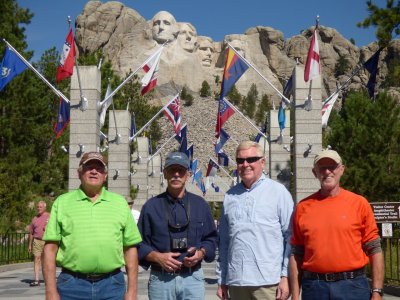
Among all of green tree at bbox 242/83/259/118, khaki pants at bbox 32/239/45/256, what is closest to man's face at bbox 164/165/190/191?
khaki pants at bbox 32/239/45/256

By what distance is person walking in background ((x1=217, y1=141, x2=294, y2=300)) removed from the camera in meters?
5.43

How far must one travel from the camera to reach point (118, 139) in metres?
27.7

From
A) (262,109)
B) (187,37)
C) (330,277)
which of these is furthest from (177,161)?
(187,37)

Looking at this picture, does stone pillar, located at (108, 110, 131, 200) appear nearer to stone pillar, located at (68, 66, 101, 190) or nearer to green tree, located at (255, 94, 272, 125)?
stone pillar, located at (68, 66, 101, 190)

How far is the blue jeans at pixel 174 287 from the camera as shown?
17.9 feet

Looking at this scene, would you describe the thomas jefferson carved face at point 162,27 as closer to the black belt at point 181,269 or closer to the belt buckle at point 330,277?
the black belt at point 181,269

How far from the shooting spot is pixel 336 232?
16.4ft

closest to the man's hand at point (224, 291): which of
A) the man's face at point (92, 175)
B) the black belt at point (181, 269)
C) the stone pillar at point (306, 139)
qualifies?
the black belt at point (181, 269)

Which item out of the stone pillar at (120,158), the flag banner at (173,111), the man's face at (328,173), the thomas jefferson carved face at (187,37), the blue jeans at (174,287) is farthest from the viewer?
the thomas jefferson carved face at (187,37)

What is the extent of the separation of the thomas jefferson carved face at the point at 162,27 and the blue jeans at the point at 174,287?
398 feet

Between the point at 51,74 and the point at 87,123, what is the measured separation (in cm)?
2968

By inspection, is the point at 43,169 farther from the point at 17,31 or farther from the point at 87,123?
the point at 87,123

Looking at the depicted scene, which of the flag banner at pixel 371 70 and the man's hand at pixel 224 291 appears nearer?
the man's hand at pixel 224 291

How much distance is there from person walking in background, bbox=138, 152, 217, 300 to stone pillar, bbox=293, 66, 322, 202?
639 inches
